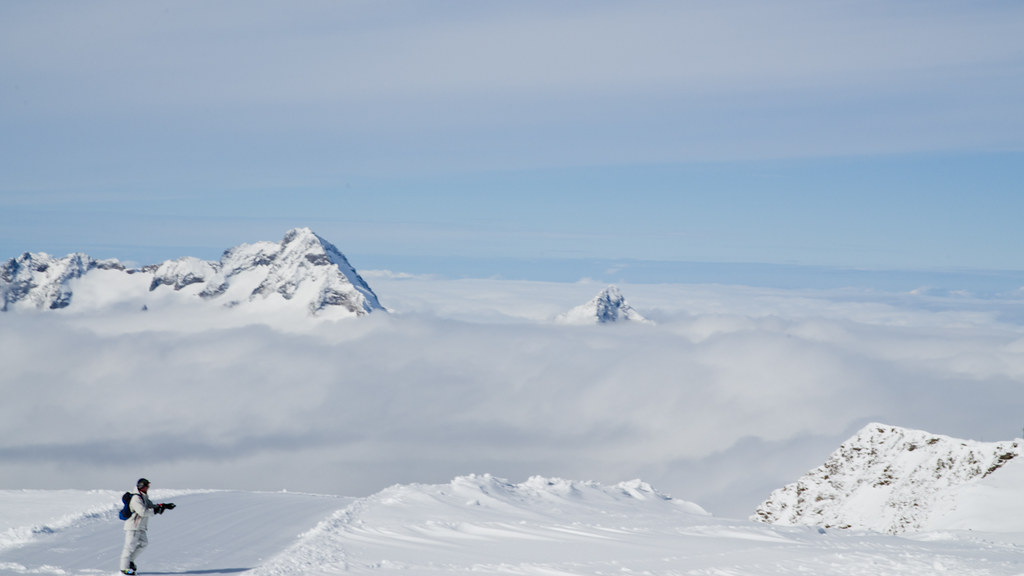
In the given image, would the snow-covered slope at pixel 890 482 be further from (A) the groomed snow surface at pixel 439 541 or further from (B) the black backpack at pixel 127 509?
(B) the black backpack at pixel 127 509

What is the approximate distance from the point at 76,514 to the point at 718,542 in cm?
2117

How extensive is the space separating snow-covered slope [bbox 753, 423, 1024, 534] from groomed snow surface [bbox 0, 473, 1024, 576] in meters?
23.1

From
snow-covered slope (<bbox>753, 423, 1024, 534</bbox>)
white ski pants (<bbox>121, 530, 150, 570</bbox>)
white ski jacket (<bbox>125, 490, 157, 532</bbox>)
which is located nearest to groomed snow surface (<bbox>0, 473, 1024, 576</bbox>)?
white ski pants (<bbox>121, 530, 150, 570</bbox>)

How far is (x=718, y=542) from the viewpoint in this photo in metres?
27.1

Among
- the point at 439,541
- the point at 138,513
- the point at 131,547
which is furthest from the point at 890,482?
the point at 131,547

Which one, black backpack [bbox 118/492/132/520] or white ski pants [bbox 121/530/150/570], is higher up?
black backpack [bbox 118/492/132/520]

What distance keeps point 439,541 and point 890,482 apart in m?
48.9

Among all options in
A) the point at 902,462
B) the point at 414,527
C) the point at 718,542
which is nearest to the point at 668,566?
the point at 718,542

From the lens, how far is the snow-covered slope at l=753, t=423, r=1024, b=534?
190 feet

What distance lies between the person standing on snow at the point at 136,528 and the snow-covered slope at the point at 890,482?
4462 cm

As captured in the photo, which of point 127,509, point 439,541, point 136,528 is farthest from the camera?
point 439,541

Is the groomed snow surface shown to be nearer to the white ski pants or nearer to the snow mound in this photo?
the snow mound

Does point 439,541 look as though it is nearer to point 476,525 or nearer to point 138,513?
point 476,525

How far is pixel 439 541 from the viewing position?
86.7ft
